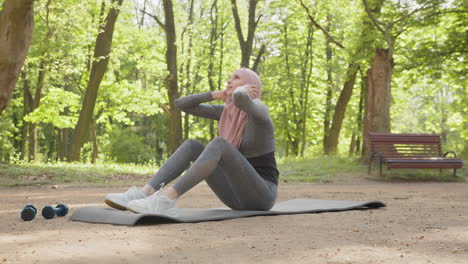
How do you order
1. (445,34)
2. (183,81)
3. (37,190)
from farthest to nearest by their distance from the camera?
(183,81) → (445,34) → (37,190)

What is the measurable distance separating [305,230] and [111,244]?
163 centimetres

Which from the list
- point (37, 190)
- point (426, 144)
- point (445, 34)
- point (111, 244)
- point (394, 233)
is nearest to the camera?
point (111, 244)

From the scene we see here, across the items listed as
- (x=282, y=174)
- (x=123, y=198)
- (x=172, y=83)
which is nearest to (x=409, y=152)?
(x=282, y=174)

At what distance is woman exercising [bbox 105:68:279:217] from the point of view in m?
4.60

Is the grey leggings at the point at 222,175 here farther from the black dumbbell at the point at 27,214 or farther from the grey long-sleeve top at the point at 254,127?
the black dumbbell at the point at 27,214

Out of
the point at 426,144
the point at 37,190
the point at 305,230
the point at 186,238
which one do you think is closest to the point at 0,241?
the point at 186,238

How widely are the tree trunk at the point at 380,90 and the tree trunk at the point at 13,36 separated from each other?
9.20 meters

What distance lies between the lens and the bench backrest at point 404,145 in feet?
43.8

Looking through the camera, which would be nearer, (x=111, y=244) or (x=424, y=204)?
(x=111, y=244)

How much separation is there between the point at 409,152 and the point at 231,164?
10221mm

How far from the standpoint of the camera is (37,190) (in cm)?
997

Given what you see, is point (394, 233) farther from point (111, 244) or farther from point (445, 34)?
point (445, 34)

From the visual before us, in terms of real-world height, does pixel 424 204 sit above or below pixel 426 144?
below

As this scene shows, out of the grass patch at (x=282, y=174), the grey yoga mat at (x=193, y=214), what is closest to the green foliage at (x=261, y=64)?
the grass patch at (x=282, y=174)
